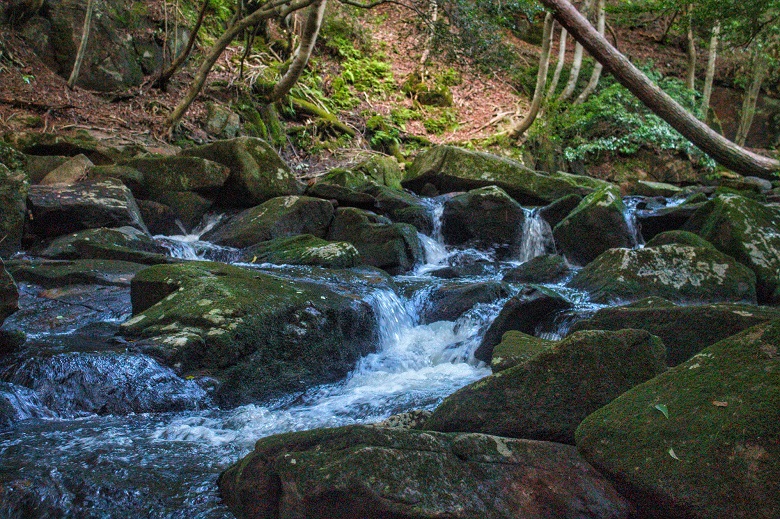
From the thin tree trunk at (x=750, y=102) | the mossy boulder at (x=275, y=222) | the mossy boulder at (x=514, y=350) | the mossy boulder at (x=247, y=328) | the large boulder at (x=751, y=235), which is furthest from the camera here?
the thin tree trunk at (x=750, y=102)

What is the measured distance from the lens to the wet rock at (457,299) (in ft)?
20.9

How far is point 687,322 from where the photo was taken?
4.35 m

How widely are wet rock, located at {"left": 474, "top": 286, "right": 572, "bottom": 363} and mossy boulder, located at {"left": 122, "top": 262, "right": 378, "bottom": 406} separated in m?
1.02

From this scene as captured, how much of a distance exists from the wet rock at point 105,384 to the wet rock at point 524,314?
2.50m

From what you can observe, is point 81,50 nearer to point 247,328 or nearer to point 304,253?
point 304,253

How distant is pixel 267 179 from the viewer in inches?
395

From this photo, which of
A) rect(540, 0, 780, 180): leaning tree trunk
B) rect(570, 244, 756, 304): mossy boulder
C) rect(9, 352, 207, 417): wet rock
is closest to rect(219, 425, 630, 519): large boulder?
rect(9, 352, 207, 417): wet rock

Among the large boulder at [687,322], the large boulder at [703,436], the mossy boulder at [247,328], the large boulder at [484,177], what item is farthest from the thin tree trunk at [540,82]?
the large boulder at [703,436]

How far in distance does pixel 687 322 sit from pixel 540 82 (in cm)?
Result: 1076

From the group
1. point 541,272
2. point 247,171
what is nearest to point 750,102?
point 541,272

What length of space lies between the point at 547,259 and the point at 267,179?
187 inches

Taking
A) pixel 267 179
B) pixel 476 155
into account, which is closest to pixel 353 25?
pixel 476 155

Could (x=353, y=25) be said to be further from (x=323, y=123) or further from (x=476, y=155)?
(x=476, y=155)

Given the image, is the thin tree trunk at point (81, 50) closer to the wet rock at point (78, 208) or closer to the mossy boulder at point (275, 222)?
the wet rock at point (78, 208)
